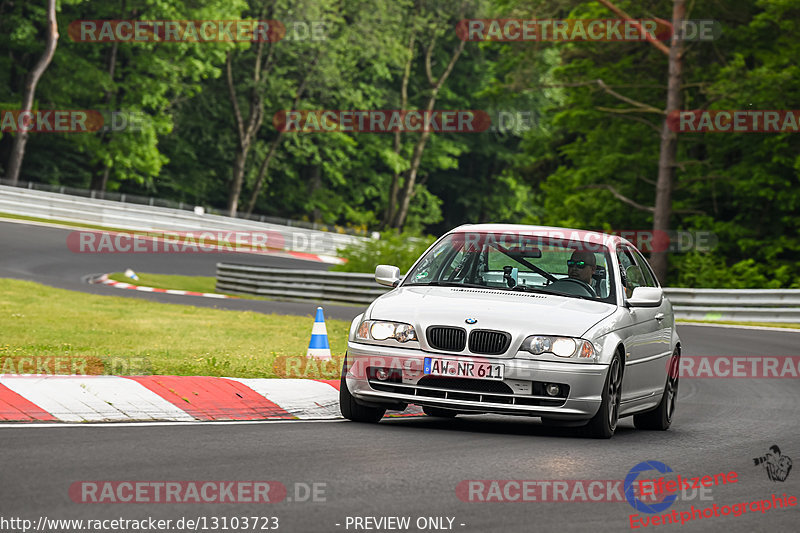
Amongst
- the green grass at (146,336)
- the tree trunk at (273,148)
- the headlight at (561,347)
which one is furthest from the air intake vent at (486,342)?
the tree trunk at (273,148)

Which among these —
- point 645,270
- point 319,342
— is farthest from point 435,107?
point 645,270

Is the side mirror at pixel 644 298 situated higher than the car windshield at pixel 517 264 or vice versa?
the car windshield at pixel 517 264

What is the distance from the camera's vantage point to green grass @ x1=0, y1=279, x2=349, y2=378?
40.4ft

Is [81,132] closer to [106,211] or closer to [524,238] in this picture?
[106,211]

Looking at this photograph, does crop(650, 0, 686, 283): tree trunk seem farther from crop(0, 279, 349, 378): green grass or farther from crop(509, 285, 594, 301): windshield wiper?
crop(509, 285, 594, 301): windshield wiper

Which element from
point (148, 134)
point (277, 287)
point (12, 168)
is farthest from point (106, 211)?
point (277, 287)

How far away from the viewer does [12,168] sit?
50.0m

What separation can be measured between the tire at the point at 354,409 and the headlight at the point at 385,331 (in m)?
0.37

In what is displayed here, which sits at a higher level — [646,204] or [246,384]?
[646,204]

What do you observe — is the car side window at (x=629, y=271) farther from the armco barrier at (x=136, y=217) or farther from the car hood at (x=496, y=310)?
the armco barrier at (x=136, y=217)

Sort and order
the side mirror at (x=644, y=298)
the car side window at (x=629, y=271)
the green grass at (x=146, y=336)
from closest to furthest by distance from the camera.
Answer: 1. the side mirror at (x=644, y=298)
2. the car side window at (x=629, y=271)
3. the green grass at (x=146, y=336)

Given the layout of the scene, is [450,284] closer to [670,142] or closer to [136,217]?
[670,142]

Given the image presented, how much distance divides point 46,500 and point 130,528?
25.0 inches

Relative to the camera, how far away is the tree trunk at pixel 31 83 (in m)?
49.8
